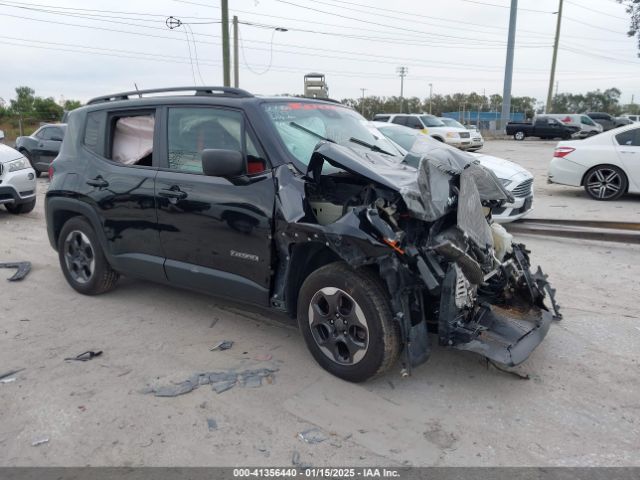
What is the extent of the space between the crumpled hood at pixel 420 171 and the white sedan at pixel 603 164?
733 centimetres

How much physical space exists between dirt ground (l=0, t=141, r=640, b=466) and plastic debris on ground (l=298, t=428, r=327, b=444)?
20 millimetres

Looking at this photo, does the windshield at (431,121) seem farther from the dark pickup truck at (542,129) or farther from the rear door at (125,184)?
the rear door at (125,184)

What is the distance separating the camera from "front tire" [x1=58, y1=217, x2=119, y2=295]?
510 cm

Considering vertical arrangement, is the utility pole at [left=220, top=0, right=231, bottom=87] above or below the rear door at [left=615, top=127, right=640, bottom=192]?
above

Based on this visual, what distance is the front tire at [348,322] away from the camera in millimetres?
3254

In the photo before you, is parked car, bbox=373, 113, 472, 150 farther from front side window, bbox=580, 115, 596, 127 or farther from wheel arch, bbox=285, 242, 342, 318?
wheel arch, bbox=285, 242, 342, 318

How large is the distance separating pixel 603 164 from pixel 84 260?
924 cm

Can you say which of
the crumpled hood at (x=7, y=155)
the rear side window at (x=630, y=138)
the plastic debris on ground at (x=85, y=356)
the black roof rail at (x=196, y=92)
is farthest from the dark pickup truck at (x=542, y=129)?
the plastic debris on ground at (x=85, y=356)

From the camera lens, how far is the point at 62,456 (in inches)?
112

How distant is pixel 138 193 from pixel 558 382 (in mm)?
3536

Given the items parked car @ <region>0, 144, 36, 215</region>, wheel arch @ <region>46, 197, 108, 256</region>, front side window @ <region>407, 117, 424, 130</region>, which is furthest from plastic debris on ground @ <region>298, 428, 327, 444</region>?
front side window @ <region>407, 117, 424, 130</region>

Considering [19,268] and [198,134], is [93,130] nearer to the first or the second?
[198,134]

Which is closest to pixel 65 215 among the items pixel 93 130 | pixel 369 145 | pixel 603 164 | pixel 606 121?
pixel 93 130

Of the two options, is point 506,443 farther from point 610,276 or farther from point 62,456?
A: point 610,276
